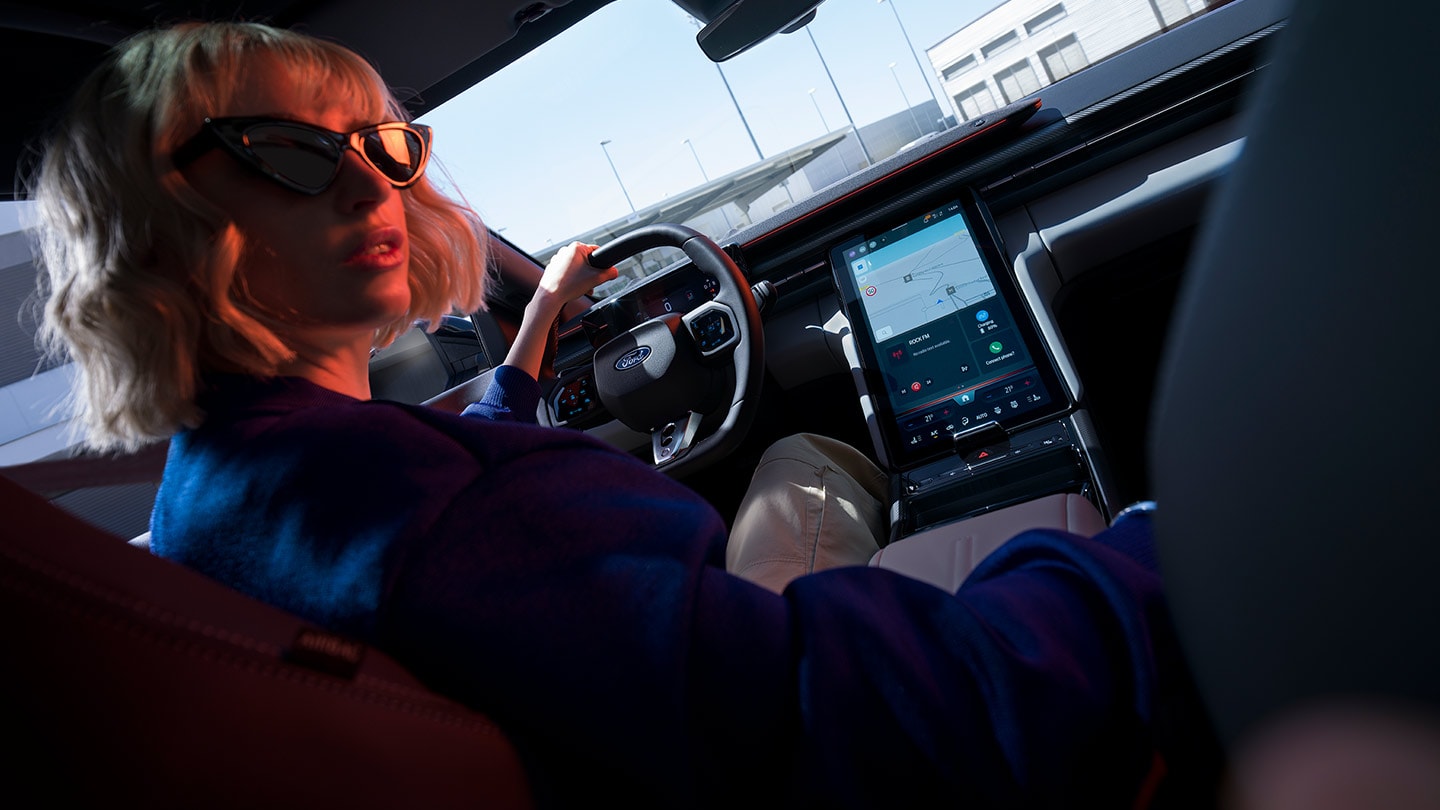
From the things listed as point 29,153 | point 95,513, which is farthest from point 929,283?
point 95,513

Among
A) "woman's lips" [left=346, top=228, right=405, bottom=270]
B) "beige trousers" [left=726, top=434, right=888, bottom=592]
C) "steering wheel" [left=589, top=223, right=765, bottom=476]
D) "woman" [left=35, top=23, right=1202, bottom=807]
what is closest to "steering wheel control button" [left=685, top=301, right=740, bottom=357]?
"steering wheel" [left=589, top=223, right=765, bottom=476]

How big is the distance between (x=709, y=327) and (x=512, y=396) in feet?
1.71

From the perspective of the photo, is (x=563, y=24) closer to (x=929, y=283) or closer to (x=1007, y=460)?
(x=929, y=283)

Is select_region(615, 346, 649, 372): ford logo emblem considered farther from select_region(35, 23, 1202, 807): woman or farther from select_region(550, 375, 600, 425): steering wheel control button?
select_region(35, 23, 1202, 807): woman

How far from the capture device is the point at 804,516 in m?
1.75

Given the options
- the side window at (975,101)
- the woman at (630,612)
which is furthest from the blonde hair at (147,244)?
the side window at (975,101)

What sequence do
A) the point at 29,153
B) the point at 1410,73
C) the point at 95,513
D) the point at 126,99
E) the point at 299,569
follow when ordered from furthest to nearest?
the point at 95,513, the point at 29,153, the point at 126,99, the point at 299,569, the point at 1410,73

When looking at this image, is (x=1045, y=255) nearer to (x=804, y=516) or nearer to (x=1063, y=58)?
(x=1063, y=58)

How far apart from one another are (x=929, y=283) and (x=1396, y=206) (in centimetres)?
187

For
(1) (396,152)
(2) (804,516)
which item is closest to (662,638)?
(1) (396,152)

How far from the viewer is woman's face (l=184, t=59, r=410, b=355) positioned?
37.6 inches

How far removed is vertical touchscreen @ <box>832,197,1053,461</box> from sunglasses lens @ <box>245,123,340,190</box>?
4.83 ft

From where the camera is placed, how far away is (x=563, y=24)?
6.81 ft

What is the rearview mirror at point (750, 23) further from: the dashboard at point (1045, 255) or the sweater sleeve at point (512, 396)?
the sweater sleeve at point (512, 396)
